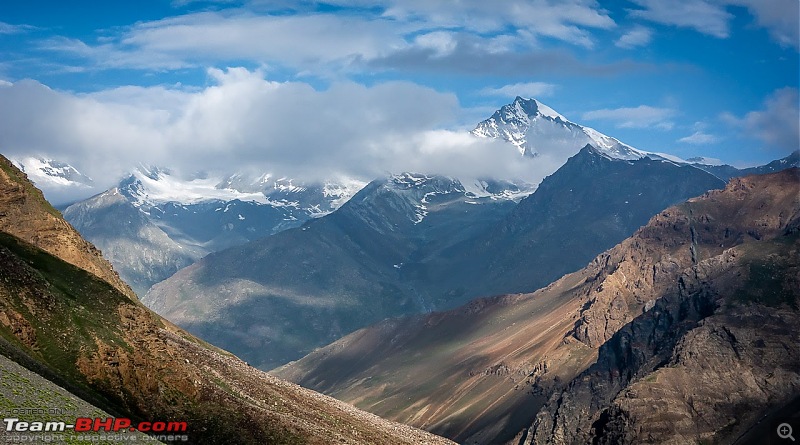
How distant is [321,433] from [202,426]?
67.4 feet

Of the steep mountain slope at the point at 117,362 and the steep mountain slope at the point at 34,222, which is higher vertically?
the steep mountain slope at the point at 34,222

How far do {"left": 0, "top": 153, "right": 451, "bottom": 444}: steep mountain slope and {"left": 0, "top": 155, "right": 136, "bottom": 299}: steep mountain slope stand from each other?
109 feet

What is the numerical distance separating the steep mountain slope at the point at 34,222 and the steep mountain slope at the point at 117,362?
33.1 metres

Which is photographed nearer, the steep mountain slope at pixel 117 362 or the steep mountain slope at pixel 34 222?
the steep mountain slope at pixel 117 362

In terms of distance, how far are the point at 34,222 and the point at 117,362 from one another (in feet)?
218

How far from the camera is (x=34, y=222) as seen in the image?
155375 mm

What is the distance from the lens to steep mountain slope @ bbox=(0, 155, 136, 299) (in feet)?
500

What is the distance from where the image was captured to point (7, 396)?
69.0 meters

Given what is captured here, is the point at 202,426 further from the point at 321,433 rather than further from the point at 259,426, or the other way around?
the point at 321,433

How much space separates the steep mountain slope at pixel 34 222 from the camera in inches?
5994

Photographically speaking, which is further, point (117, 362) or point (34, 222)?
point (34, 222)

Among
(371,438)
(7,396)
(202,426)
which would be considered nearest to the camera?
(7,396)

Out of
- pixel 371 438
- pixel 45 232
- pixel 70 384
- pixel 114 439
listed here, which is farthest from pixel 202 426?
pixel 45 232

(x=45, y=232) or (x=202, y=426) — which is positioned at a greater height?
(x=45, y=232)
